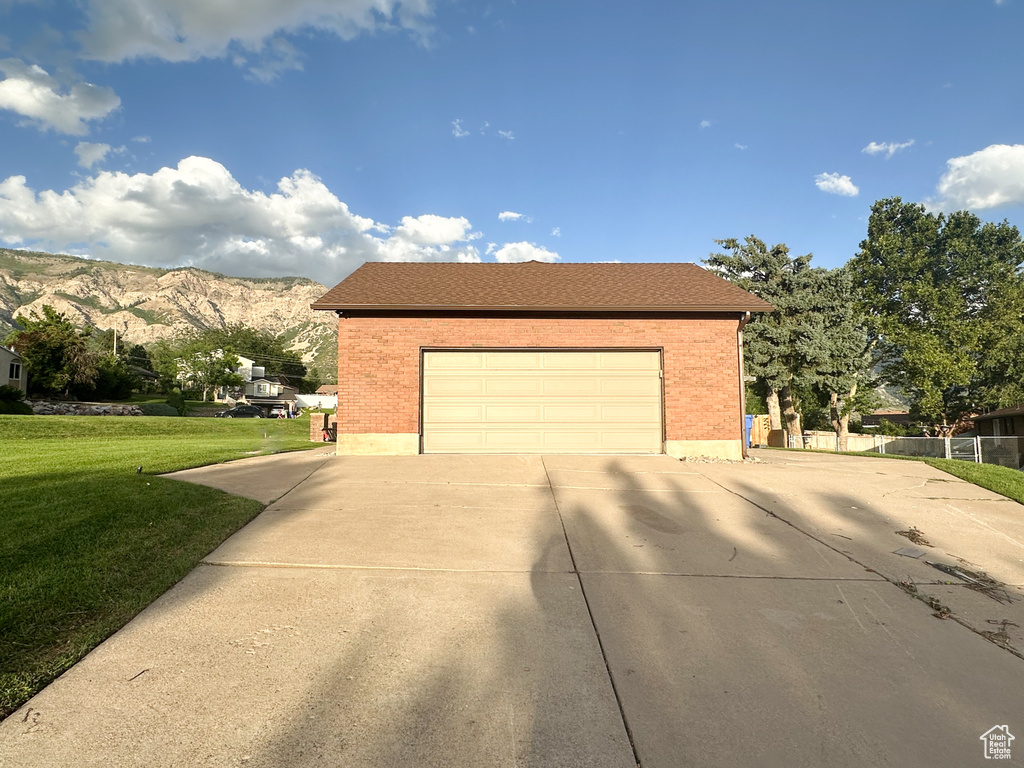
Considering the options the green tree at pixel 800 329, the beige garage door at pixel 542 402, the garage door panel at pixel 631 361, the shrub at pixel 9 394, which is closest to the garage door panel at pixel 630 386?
the beige garage door at pixel 542 402

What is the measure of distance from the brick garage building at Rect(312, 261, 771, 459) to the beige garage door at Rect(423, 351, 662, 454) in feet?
0.07

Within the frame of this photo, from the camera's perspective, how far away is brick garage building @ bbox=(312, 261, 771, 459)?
11198 millimetres

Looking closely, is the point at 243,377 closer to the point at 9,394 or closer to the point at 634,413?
the point at 9,394

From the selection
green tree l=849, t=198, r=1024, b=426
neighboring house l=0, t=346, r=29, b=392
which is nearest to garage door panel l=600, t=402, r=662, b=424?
green tree l=849, t=198, r=1024, b=426

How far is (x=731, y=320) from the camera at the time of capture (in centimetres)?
1173

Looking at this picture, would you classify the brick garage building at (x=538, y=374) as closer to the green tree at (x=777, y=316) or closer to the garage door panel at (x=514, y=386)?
the garage door panel at (x=514, y=386)

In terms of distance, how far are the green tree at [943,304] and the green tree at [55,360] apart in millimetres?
55829

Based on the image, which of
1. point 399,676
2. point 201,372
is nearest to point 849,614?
point 399,676

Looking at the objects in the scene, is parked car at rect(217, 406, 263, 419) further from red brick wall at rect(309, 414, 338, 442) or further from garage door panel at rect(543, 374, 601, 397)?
garage door panel at rect(543, 374, 601, 397)

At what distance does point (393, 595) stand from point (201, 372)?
58.9 meters

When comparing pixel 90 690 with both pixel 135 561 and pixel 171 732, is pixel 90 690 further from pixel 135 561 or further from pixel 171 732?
pixel 135 561

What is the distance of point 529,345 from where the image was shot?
37.6 ft

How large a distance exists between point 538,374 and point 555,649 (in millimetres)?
8349

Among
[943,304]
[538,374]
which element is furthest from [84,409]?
[943,304]
